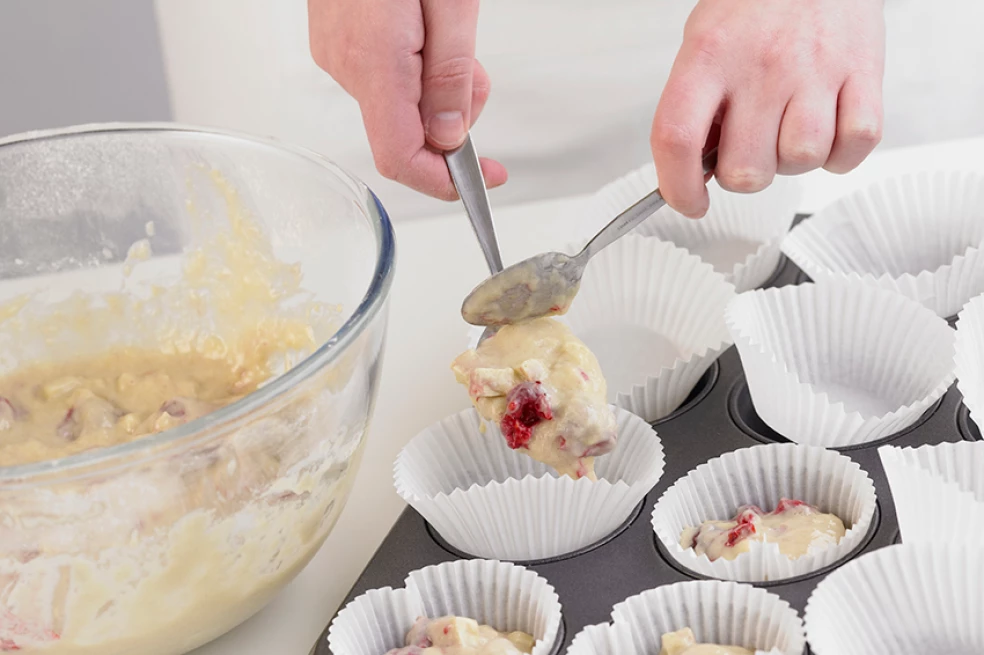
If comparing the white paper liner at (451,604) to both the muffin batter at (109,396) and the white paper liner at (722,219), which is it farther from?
the white paper liner at (722,219)

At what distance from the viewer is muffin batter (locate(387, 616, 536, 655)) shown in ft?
4.30

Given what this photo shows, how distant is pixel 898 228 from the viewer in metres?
2.01

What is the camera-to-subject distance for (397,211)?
253 centimetres

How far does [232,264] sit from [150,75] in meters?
2.06

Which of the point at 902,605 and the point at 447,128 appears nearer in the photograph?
the point at 902,605

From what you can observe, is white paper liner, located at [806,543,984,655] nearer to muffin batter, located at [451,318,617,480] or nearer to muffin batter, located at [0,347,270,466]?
muffin batter, located at [451,318,617,480]

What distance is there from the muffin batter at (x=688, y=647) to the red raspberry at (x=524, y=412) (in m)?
0.29

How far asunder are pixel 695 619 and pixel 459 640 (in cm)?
27

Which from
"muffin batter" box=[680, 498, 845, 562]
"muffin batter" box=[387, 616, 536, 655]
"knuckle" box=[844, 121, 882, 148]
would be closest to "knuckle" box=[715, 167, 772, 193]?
"knuckle" box=[844, 121, 882, 148]

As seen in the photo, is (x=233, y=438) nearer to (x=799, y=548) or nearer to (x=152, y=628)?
(x=152, y=628)

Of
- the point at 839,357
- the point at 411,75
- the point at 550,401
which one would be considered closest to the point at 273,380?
the point at 550,401

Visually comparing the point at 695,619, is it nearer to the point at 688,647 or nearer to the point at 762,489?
the point at 688,647

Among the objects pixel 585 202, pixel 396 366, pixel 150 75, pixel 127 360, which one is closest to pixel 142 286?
A: pixel 127 360

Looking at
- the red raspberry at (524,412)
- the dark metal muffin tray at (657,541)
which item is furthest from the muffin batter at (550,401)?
the dark metal muffin tray at (657,541)
